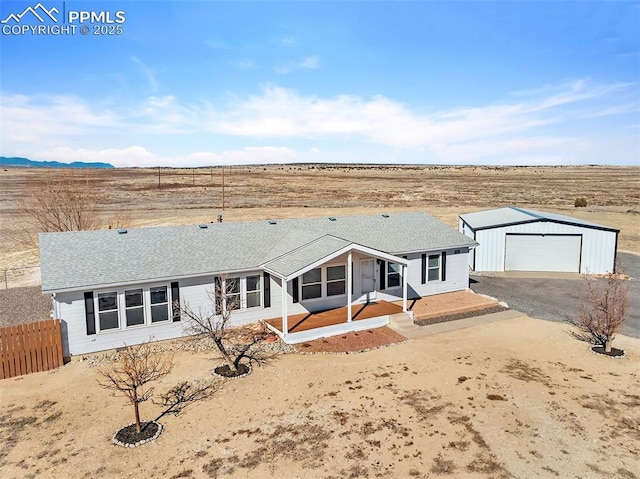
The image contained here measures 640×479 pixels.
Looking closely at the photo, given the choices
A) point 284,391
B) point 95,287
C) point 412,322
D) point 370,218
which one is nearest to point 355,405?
point 284,391

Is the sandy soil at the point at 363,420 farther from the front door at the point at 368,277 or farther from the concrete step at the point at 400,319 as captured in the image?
the front door at the point at 368,277

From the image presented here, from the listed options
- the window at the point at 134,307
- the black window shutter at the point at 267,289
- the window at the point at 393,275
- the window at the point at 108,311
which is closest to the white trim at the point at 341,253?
the black window shutter at the point at 267,289

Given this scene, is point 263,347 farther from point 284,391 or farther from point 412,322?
point 412,322

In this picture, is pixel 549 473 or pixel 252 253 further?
pixel 252 253

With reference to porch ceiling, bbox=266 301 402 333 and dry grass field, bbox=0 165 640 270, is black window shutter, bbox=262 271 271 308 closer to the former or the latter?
porch ceiling, bbox=266 301 402 333

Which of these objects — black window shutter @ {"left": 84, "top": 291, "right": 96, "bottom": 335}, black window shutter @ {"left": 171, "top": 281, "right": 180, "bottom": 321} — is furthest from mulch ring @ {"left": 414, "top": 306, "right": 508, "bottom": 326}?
black window shutter @ {"left": 84, "top": 291, "right": 96, "bottom": 335}

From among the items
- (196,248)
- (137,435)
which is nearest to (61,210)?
(196,248)
